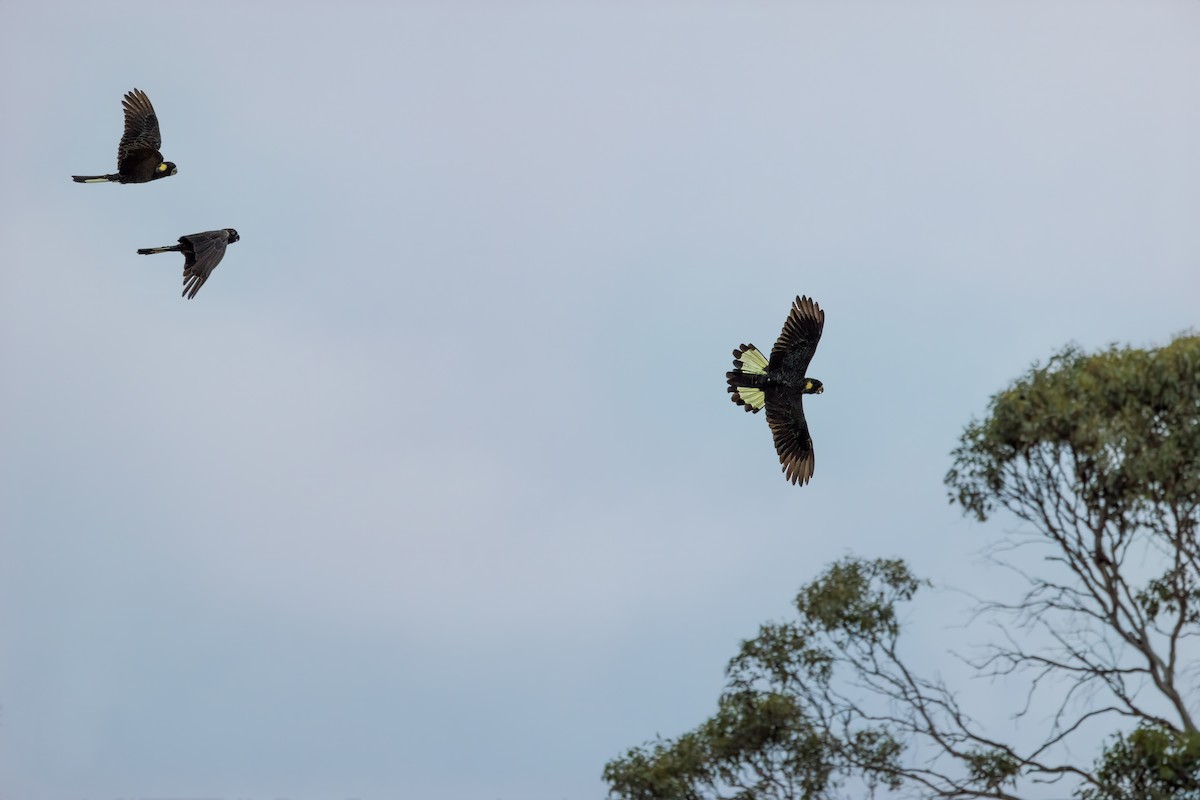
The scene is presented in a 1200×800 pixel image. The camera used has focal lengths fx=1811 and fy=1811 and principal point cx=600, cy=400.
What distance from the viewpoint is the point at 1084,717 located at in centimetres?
2105

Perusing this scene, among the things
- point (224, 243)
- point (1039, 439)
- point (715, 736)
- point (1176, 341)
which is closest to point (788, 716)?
point (715, 736)

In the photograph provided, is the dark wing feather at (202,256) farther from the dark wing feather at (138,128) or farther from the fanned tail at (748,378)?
the fanned tail at (748,378)

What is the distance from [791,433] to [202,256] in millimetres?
7043

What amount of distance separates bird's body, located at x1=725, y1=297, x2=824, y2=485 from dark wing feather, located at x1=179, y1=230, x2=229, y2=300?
588 cm

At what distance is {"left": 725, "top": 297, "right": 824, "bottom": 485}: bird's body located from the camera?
1972 cm

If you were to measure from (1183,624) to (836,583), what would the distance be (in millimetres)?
4114

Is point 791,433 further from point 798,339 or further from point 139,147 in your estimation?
point 139,147

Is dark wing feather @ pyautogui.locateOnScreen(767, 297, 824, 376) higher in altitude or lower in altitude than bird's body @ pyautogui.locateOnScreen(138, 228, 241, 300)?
lower

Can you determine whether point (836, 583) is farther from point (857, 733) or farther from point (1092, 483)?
point (1092, 483)

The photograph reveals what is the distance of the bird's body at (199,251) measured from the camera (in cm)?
1778

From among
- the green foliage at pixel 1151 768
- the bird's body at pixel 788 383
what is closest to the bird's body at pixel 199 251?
the bird's body at pixel 788 383

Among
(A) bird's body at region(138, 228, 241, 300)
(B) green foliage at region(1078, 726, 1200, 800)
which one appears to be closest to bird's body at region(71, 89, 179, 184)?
(A) bird's body at region(138, 228, 241, 300)

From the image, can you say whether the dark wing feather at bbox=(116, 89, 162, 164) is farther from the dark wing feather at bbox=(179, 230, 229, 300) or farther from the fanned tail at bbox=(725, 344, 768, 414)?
the fanned tail at bbox=(725, 344, 768, 414)

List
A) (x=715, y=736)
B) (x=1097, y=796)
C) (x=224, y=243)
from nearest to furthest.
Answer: (x=224, y=243) < (x=1097, y=796) < (x=715, y=736)
